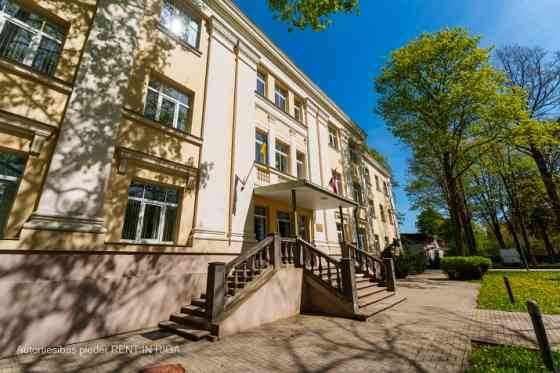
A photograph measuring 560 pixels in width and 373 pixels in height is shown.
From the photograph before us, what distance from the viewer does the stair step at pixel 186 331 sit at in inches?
217

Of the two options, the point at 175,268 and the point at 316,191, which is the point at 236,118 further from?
the point at 175,268

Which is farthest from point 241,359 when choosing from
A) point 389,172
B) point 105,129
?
point 389,172

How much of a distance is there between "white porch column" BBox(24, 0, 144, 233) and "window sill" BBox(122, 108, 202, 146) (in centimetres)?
32

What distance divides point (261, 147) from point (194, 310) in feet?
26.9

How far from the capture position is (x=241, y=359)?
4.49m

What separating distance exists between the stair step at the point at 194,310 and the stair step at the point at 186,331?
424mm

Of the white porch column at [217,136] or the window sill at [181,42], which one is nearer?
the white porch column at [217,136]

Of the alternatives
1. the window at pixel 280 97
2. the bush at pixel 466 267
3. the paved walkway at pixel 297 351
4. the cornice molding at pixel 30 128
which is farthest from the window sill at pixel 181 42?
the bush at pixel 466 267

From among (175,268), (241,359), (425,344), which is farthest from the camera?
(175,268)

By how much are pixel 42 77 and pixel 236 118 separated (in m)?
6.34

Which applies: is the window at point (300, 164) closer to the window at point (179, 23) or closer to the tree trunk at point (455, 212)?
the window at point (179, 23)

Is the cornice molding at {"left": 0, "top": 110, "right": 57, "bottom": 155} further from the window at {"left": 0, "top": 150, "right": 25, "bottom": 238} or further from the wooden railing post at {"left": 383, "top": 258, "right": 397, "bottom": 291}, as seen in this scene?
the wooden railing post at {"left": 383, "top": 258, "right": 397, "bottom": 291}

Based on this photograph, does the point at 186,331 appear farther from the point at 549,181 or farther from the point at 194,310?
the point at 549,181

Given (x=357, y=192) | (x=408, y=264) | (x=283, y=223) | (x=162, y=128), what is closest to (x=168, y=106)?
(x=162, y=128)
